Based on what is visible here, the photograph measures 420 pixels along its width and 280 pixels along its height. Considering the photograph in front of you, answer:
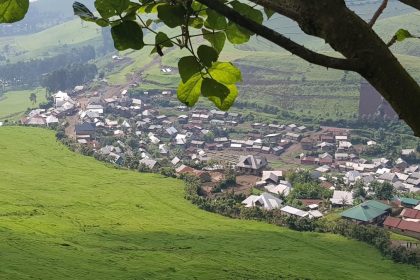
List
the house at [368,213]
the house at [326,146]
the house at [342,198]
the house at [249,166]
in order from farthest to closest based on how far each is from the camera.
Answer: the house at [326,146] < the house at [249,166] < the house at [342,198] < the house at [368,213]

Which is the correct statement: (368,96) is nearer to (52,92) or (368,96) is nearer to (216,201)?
(216,201)

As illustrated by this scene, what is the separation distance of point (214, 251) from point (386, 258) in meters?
7.29

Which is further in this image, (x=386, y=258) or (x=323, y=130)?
(x=323, y=130)

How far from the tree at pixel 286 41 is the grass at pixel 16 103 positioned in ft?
157

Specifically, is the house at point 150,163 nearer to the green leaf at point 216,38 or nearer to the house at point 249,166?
the house at point 249,166

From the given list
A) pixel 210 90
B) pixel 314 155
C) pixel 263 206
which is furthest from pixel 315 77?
pixel 210 90

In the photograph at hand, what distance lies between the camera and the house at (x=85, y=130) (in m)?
38.0

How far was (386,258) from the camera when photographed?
18.5 metres

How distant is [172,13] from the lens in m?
0.56

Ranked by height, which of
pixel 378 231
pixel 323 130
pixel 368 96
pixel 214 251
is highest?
pixel 368 96

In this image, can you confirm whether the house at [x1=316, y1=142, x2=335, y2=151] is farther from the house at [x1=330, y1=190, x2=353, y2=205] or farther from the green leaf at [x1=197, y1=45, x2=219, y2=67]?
the green leaf at [x1=197, y1=45, x2=219, y2=67]

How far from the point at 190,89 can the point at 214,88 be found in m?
0.06

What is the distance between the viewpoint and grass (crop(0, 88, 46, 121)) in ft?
152

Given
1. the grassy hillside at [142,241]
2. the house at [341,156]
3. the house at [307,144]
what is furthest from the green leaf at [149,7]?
the house at [307,144]
